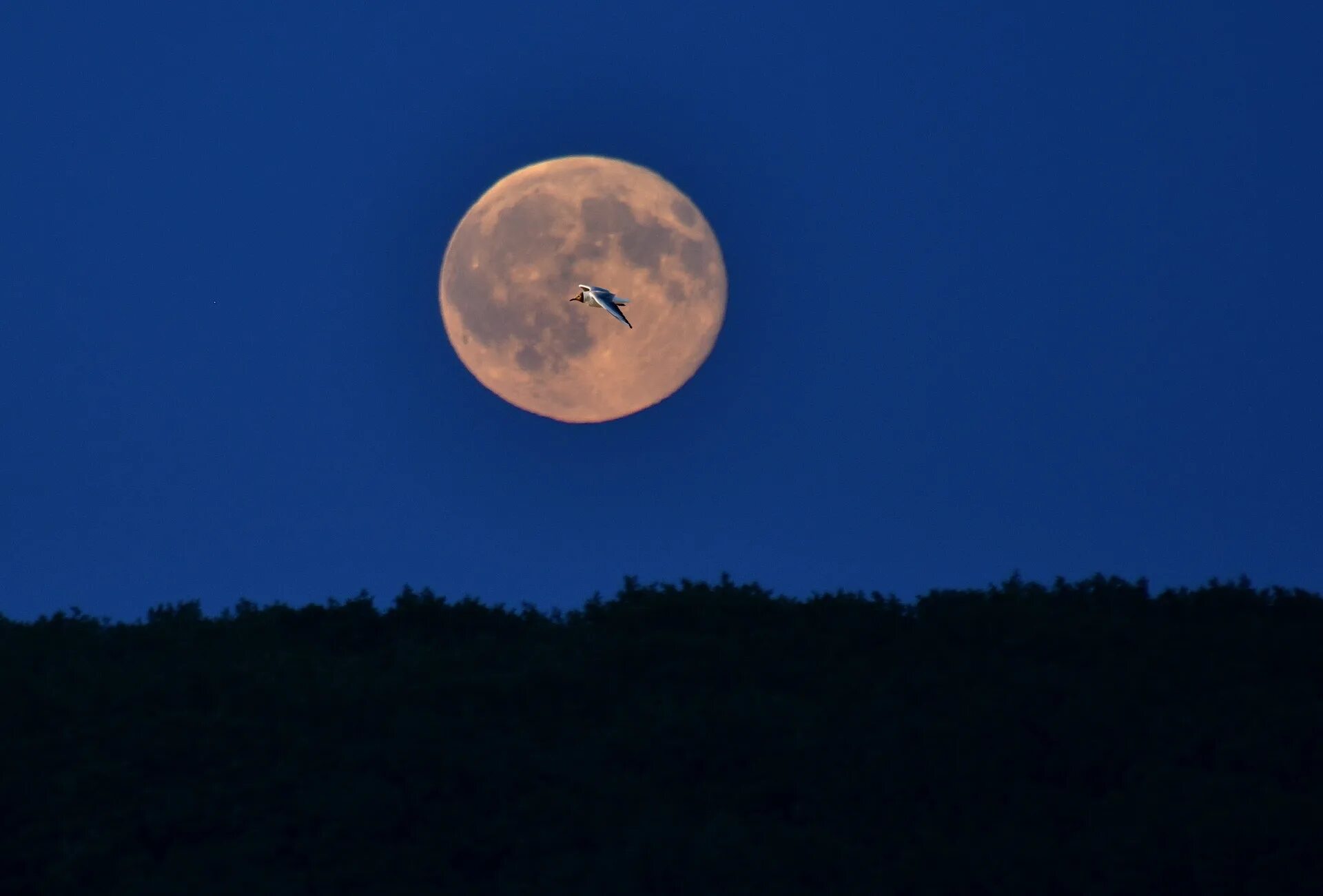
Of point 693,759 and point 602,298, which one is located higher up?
point 602,298

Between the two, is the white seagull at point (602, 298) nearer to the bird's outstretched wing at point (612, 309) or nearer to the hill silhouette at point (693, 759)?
the bird's outstretched wing at point (612, 309)

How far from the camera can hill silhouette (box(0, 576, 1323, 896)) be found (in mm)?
24938

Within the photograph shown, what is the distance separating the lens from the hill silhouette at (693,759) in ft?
81.8

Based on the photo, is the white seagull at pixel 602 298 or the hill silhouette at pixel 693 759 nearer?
the hill silhouette at pixel 693 759

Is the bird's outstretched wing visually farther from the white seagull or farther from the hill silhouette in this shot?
the hill silhouette

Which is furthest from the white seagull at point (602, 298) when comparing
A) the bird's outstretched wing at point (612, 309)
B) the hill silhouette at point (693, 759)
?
the hill silhouette at point (693, 759)

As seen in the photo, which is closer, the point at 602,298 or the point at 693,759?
the point at 602,298

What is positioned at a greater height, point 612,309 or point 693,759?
point 612,309

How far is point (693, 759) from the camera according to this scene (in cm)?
2812

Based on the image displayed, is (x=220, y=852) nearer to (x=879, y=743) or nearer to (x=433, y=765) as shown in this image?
(x=433, y=765)

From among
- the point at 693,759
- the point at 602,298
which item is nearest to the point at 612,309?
the point at 602,298

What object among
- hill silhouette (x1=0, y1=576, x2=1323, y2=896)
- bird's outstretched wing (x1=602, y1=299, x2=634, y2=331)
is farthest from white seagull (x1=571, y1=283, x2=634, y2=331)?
hill silhouette (x1=0, y1=576, x2=1323, y2=896)

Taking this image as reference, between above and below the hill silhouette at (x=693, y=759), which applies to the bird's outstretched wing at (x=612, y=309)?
above

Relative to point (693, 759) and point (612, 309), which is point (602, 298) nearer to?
point (612, 309)
